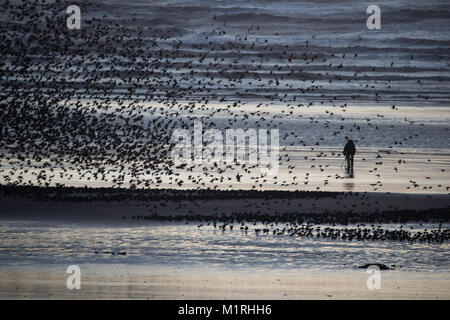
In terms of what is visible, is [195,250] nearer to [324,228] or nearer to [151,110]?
[324,228]

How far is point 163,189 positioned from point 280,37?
3936 cm

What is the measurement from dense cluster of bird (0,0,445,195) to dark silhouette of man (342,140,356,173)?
828 millimetres

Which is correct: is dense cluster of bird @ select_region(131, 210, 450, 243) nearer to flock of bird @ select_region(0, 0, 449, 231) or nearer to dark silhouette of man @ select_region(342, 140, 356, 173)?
flock of bird @ select_region(0, 0, 449, 231)

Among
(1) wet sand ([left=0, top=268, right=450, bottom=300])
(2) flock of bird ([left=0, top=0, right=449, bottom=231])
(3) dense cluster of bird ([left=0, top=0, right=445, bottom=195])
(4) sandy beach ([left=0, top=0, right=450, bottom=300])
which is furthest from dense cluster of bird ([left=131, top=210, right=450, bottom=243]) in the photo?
(3) dense cluster of bird ([left=0, top=0, right=445, bottom=195])

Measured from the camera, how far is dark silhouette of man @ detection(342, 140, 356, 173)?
24859 mm

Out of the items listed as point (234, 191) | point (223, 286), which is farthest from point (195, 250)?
point (234, 191)

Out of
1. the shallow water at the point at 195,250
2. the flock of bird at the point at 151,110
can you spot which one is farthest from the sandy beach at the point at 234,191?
the flock of bird at the point at 151,110

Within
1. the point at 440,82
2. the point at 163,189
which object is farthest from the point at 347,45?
the point at 163,189

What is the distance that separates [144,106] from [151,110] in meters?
1.40

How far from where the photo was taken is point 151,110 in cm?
3669

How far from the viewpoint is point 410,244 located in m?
16.5

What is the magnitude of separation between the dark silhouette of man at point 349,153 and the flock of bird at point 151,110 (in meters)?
0.83

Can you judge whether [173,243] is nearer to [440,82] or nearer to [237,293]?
[237,293]
